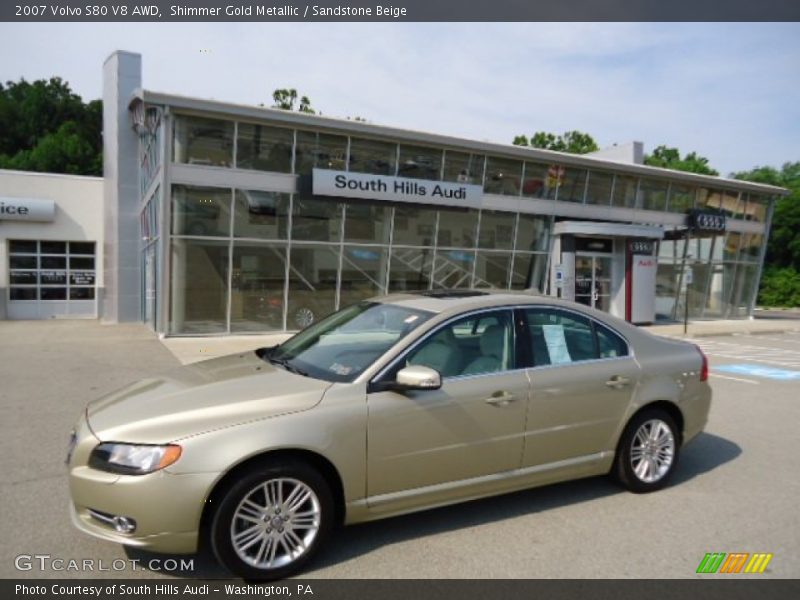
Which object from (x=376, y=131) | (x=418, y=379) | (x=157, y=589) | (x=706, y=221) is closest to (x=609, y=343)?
(x=418, y=379)

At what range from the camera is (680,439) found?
5.07 metres

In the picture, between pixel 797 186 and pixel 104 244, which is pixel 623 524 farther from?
pixel 797 186

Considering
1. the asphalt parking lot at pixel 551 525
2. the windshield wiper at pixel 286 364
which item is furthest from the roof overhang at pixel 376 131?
the windshield wiper at pixel 286 364

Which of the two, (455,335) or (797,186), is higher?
(797,186)

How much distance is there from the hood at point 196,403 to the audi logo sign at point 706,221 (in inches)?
937

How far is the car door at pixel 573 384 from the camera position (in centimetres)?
431

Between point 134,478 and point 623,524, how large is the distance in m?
3.13

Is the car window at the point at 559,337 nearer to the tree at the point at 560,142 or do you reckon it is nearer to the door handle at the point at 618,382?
the door handle at the point at 618,382

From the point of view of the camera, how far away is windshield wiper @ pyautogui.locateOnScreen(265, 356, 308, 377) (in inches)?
160

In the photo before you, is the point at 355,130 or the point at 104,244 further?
the point at 104,244

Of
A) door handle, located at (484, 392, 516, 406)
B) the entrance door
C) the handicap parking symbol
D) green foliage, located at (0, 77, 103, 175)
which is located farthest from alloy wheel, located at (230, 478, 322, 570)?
green foliage, located at (0, 77, 103, 175)

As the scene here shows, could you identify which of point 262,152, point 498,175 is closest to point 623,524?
point 262,152

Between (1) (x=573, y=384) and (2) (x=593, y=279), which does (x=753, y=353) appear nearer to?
(2) (x=593, y=279)

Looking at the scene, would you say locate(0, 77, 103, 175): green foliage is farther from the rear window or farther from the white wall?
the rear window
